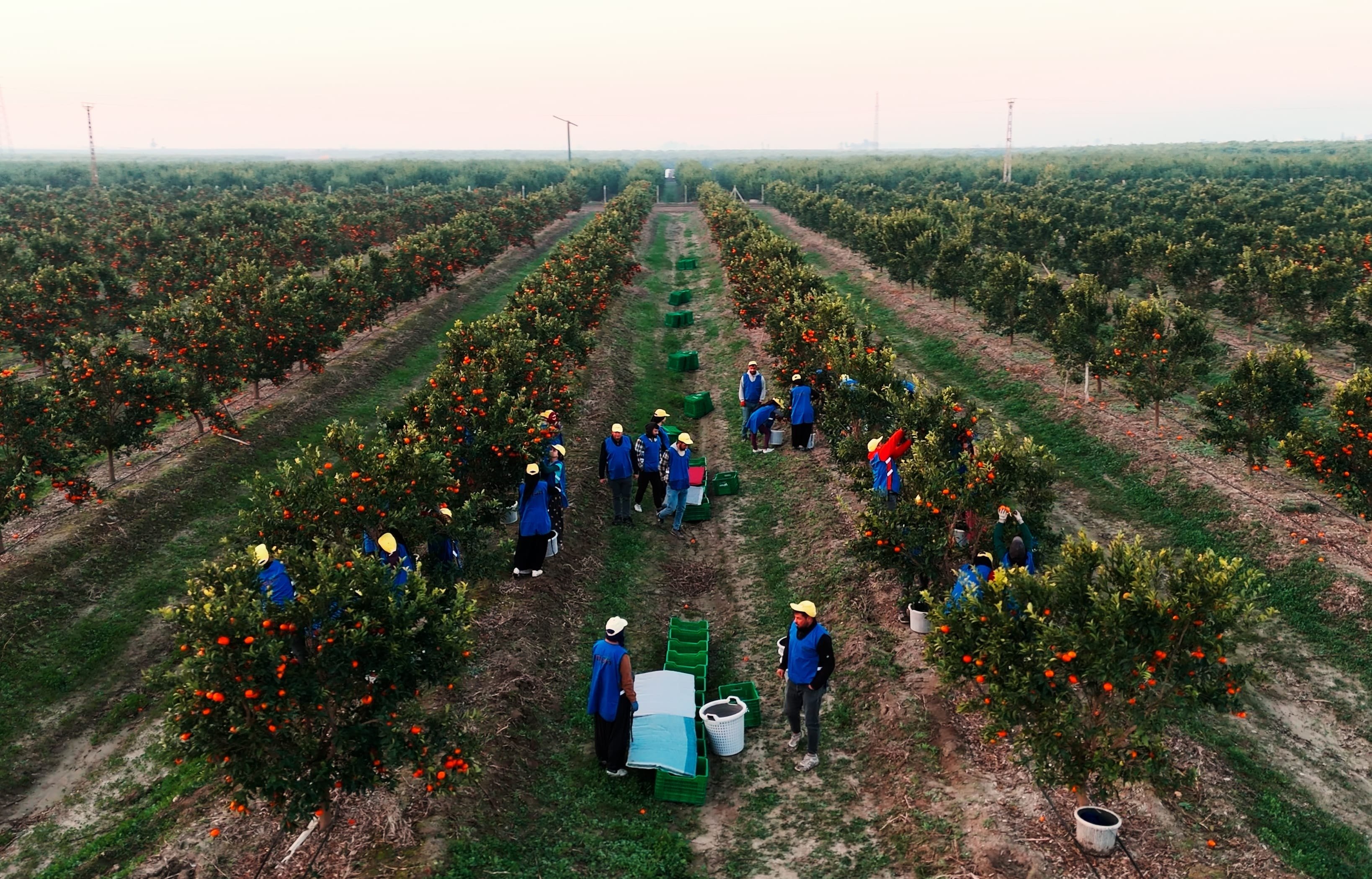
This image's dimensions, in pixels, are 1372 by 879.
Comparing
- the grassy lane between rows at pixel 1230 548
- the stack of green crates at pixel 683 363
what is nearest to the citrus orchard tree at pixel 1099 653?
the grassy lane between rows at pixel 1230 548

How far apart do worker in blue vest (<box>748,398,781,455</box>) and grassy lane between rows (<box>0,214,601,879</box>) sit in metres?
11.5

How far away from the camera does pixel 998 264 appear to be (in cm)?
2906

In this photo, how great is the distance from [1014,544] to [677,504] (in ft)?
25.2

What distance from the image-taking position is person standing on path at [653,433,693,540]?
53.8 ft

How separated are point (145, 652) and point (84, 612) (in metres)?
1.46

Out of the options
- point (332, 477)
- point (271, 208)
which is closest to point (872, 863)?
point (332, 477)

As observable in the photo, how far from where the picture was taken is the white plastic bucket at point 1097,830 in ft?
27.1

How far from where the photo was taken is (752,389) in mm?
21156

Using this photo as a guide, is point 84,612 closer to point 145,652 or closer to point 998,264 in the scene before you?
point 145,652

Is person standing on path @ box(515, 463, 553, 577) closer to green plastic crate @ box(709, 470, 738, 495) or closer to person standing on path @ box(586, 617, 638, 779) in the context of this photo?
person standing on path @ box(586, 617, 638, 779)

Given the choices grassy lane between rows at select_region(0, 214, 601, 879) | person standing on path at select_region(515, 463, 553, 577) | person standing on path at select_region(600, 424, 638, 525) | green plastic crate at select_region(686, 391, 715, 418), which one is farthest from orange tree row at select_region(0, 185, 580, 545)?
green plastic crate at select_region(686, 391, 715, 418)

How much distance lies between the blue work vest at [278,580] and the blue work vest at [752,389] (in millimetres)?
13290

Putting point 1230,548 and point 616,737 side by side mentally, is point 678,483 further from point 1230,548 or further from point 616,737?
point 1230,548

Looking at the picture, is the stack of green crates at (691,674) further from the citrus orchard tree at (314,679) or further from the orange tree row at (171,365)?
the orange tree row at (171,365)
